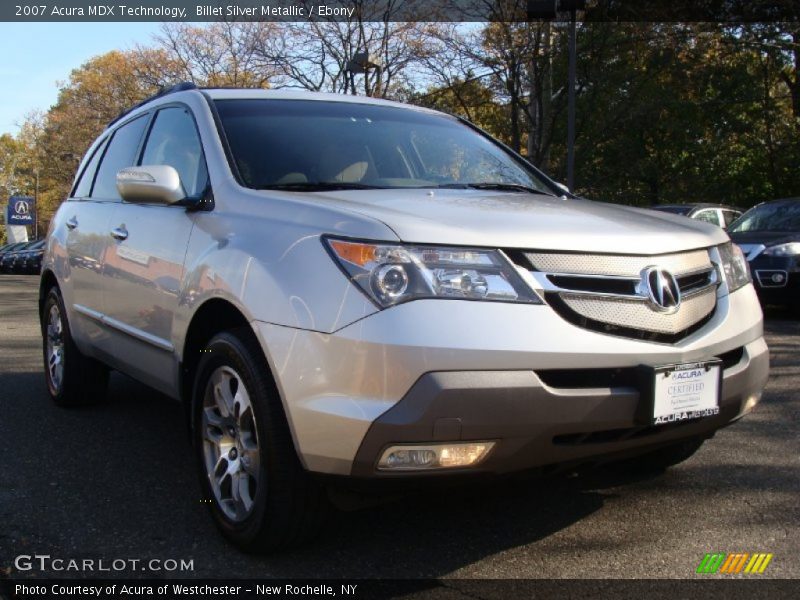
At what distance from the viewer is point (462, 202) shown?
128 inches

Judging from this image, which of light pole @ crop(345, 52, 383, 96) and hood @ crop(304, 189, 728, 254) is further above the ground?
light pole @ crop(345, 52, 383, 96)

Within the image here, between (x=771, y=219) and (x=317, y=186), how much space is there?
940 centimetres

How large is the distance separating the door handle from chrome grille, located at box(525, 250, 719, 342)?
90.0 inches

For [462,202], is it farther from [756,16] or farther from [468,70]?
[756,16]

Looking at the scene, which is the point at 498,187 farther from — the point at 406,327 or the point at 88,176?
the point at 88,176

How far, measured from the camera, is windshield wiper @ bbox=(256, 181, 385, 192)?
3.47 metres

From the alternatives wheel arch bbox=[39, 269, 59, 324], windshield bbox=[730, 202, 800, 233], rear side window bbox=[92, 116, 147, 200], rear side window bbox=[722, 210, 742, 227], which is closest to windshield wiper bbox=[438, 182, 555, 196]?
rear side window bbox=[92, 116, 147, 200]

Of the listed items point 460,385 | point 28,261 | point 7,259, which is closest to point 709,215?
point 460,385

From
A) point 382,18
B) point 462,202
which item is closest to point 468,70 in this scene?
point 382,18

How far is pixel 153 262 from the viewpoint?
151 inches

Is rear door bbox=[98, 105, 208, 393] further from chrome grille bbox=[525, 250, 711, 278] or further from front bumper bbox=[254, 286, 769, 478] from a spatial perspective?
chrome grille bbox=[525, 250, 711, 278]

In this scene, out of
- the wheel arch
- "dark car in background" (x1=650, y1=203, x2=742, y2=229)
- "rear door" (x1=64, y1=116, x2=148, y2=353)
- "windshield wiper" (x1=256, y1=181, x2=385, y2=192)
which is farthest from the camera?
"dark car in background" (x1=650, y1=203, x2=742, y2=229)

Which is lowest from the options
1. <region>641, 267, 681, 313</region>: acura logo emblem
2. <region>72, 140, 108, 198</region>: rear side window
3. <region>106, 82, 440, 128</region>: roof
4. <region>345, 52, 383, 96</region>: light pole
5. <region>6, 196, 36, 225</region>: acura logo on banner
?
<region>6, 196, 36, 225</region>: acura logo on banner

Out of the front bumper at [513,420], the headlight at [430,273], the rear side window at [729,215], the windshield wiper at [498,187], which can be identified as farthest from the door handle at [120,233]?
the rear side window at [729,215]
